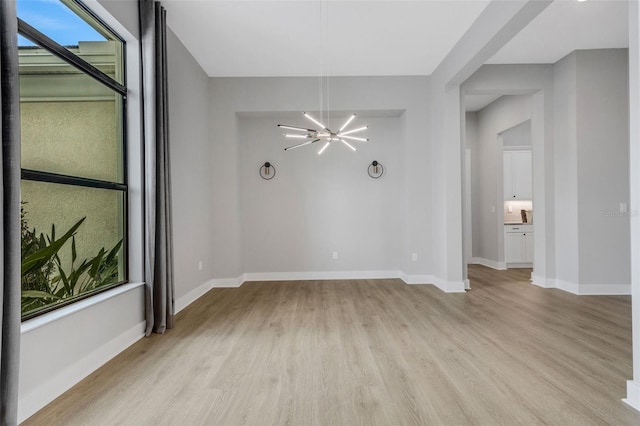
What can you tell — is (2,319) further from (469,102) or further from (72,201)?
(469,102)

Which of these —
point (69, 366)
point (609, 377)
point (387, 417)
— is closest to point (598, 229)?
point (609, 377)

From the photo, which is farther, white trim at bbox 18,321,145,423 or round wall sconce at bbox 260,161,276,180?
Result: round wall sconce at bbox 260,161,276,180

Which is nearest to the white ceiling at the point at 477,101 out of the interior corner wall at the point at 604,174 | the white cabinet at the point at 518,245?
the interior corner wall at the point at 604,174

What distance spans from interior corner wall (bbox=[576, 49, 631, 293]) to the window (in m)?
5.59

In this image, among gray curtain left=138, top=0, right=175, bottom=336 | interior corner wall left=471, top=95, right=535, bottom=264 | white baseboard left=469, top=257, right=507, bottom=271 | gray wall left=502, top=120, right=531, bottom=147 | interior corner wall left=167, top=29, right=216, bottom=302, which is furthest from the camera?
gray wall left=502, top=120, right=531, bottom=147

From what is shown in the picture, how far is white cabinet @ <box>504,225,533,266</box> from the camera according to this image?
665 cm

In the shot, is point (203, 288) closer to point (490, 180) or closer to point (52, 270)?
point (52, 270)

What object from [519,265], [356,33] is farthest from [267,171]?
[519,265]

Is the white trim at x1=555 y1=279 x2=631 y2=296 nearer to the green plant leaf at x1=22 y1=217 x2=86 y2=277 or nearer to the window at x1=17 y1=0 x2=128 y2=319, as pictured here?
the window at x1=17 y1=0 x2=128 y2=319

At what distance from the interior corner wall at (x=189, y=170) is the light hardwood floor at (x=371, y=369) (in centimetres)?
63

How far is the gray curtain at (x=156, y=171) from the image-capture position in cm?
307

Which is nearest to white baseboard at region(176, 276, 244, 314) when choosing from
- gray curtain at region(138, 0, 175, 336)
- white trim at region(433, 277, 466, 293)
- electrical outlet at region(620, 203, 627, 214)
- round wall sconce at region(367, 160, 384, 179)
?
gray curtain at region(138, 0, 175, 336)

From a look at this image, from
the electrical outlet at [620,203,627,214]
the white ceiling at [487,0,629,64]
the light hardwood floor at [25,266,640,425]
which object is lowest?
the light hardwood floor at [25,266,640,425]

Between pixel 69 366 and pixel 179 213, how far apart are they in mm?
2056
